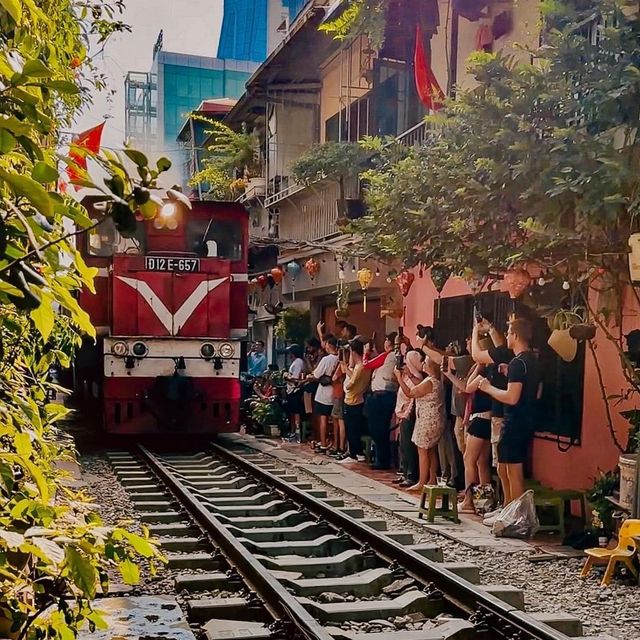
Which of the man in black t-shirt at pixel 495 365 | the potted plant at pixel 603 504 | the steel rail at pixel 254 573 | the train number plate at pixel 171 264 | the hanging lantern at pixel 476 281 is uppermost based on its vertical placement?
the train number plate at pixel 171 264

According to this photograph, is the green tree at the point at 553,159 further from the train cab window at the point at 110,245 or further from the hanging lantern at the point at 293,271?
the hanging lantern at the point at 293,271

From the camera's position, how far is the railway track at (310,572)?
4.41 metres

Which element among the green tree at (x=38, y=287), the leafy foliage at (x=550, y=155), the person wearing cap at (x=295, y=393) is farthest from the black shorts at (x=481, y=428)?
the person wearing cap at (x=295, y=393)

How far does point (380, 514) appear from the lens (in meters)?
8.10

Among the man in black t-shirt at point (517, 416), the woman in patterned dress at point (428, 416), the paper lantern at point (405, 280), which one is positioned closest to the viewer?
the man in black t-shirt at point (517, 416)

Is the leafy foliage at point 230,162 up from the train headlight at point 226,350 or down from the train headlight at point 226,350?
up

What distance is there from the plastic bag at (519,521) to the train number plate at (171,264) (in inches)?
265

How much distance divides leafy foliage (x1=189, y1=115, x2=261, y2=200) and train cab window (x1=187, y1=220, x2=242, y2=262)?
896 cm

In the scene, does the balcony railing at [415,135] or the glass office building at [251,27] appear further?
the glass office building at [251,27]

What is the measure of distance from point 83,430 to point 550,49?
36.9ft

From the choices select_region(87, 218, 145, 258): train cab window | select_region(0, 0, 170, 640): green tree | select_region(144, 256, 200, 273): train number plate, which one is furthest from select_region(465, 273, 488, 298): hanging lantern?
select_region(87, 218, 145, 258): train cab window

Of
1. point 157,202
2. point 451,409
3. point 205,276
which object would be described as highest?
point 205,276

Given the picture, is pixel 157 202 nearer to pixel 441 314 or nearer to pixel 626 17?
pixel 626 17

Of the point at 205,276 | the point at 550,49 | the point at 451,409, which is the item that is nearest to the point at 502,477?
the point at 451,409
